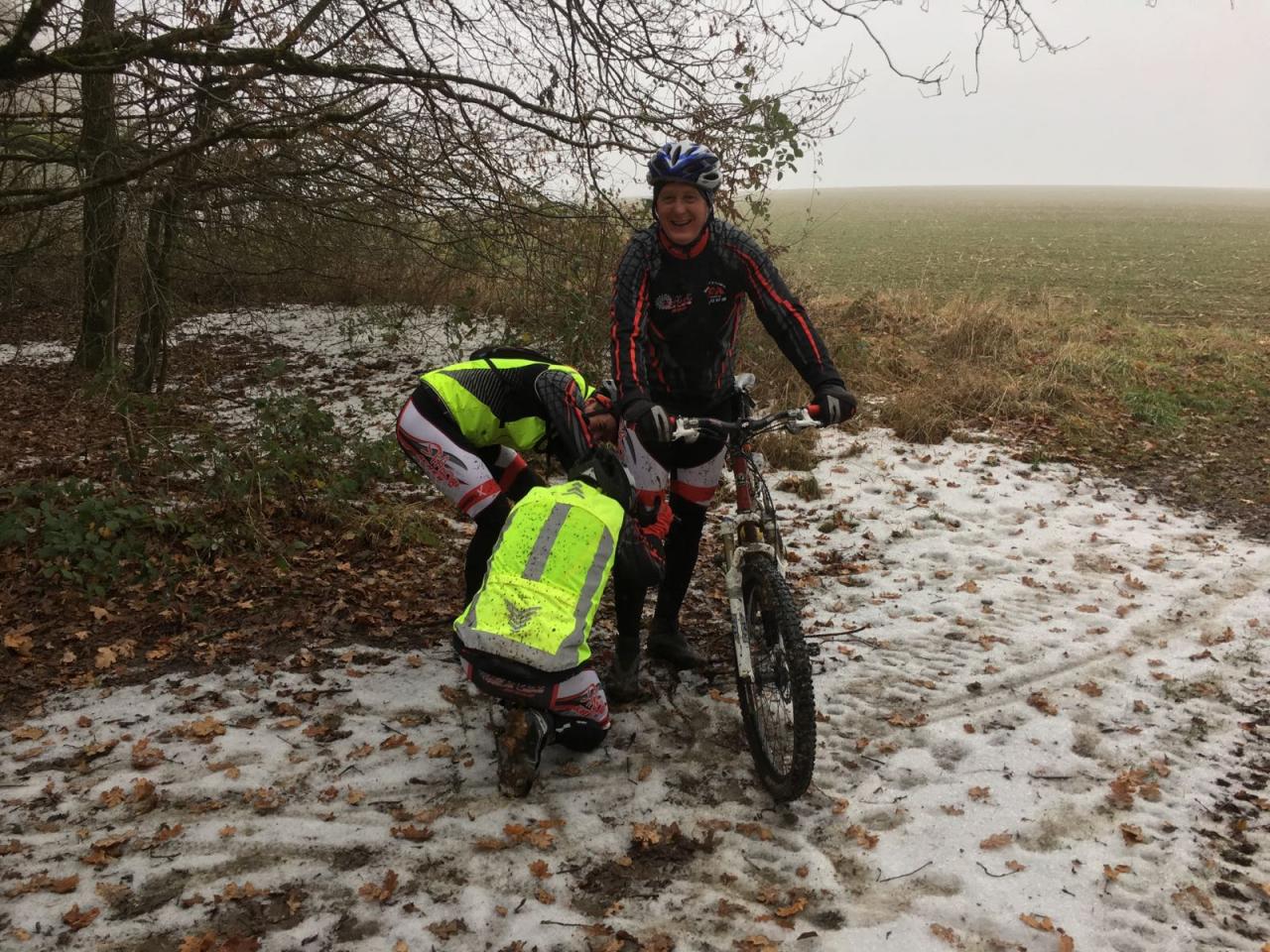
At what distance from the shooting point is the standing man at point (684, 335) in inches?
120

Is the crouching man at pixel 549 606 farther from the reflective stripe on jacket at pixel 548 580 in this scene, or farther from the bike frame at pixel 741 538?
the bike frame at pixel 741 538

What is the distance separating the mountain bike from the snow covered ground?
0.71ft

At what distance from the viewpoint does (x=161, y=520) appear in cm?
476

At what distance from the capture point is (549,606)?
9.11 feet

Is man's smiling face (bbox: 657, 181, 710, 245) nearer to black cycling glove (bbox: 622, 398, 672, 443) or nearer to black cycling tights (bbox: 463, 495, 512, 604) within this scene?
black cycling glove (bbox: 622, 398, 672, 443)

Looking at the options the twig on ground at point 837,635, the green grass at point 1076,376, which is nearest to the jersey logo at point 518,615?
the twig on ground at point 837,635

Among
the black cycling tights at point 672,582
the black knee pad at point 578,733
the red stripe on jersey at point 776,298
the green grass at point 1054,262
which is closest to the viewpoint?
the black knee pad at point 578,733

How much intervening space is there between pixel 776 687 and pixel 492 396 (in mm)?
1754

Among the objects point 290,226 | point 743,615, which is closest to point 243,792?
point 743,615

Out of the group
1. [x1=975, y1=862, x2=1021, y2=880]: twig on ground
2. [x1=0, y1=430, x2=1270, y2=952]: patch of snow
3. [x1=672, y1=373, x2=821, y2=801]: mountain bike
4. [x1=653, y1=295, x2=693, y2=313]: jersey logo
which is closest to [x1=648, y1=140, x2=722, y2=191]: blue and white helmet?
[x1=653, y1=295, x2=693, y2=313]: jersey logo

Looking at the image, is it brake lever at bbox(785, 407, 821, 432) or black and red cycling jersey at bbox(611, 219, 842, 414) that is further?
black and red cycling jersey at bbox(611, 219, 842, 414)

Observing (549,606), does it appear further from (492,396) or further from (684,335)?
(684,335)

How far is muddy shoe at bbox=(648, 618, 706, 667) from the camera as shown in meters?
3.99

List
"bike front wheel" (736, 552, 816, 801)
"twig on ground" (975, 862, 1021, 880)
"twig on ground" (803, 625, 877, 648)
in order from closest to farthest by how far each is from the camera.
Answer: "twig on ground" (975, 862, 1021, 880) < "bike front wheel" (736, 552, 816, 801) < "twig on ground" (803, 625, 877, 648)
